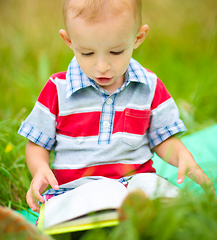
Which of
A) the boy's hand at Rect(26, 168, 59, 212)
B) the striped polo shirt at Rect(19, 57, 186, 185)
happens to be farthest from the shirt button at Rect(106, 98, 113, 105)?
the boy's hand at Rect(26, 168, 59, 212)

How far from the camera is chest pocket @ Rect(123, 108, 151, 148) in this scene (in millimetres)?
1172

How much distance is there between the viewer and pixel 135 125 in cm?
120

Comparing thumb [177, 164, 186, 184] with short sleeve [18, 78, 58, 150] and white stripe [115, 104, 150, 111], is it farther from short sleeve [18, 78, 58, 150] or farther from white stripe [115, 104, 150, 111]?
short sleeve [18, 78, 58, 150]

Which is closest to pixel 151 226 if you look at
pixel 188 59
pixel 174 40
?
pixel 188 59

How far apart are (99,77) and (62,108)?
0.20m

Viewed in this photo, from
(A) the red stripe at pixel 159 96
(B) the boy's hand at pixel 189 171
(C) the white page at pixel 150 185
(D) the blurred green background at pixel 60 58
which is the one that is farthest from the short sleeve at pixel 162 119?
(D) the blurred green background at pixel 60 58

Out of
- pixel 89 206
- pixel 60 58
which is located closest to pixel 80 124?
pixel 89 206

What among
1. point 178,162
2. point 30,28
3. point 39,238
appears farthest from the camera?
point 30,28

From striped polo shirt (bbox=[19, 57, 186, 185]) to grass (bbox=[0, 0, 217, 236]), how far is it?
0.78 ft

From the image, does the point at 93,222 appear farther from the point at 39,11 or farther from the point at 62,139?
the point at 39,11

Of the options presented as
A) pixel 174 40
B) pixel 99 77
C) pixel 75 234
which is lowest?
pixel 75 234

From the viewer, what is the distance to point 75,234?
Result: 90 centimetres

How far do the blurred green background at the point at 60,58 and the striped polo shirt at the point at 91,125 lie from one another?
245 millimetres

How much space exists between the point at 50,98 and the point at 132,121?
13.2 inches
